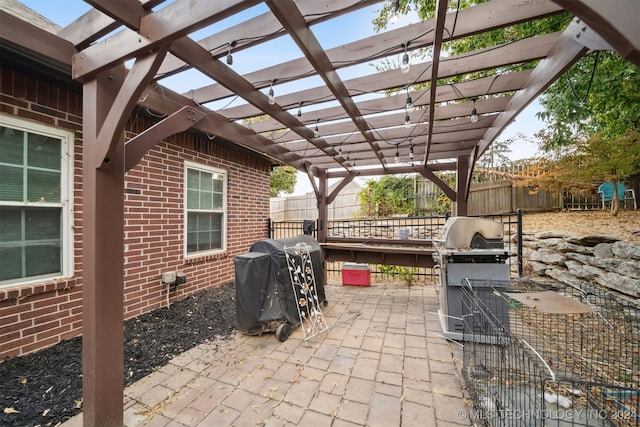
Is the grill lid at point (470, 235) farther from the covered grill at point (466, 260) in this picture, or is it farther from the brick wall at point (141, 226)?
the brick wall at point (141, 226)

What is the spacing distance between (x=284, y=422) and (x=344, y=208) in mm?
9409

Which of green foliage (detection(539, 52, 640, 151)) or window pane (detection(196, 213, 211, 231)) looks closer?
green foliage (detection(539, 52, 640, 151))

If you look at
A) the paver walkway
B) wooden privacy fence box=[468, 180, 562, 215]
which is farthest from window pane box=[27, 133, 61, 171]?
wooden privacy fence box=[468, 180, 562, 215]

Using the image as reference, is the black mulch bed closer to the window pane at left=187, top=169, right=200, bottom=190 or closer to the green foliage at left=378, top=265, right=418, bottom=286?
the window pane at left=187, top=169, right=200, bottom=190

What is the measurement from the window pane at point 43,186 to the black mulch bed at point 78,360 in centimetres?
140

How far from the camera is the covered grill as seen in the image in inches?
105

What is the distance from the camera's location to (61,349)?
2332mm

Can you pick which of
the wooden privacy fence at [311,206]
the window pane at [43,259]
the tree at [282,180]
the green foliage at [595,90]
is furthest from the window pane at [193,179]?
the tree at [282,180]

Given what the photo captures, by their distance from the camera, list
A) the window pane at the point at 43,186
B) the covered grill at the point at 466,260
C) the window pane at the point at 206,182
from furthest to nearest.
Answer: the window pane at the point at 206,182
the covered grill at the point at 466,260
the window pane at the point at 43,186

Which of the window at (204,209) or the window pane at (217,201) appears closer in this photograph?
the window at (204,209)

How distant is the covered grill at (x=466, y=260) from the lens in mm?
2668

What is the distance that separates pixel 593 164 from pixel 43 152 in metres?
7.74

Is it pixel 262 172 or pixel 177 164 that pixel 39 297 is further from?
pixel 262 172

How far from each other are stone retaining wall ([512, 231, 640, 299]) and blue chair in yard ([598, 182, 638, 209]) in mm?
2115
